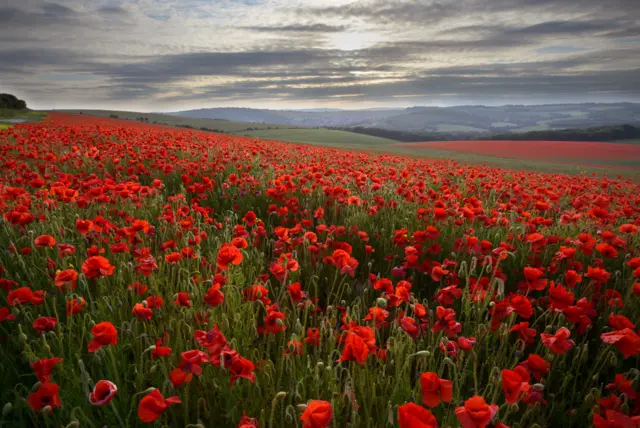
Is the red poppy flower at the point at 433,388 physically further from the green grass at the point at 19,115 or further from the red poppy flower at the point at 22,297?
the green grass at the point at 19,115

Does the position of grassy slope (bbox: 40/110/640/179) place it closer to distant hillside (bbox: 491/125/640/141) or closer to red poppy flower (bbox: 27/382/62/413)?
distant hillside (bbox: 491/125/640/141)

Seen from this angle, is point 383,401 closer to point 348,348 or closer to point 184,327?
point 348,348

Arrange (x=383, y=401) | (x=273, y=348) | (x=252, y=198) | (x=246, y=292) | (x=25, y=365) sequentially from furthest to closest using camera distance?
1. (x=252, y=198)
2. (x=246, y=292)
3. (x=273, y=348)
4. (x=25, y=365)
5. (x=383, y=401)

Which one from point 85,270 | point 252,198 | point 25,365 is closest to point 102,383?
point 85,270

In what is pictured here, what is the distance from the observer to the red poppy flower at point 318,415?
1233 mm

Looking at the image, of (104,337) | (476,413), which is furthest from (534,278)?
(104,337)

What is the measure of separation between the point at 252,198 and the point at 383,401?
15.5 ft

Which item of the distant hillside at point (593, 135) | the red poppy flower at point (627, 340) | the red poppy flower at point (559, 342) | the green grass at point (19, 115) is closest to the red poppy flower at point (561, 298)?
the red poppy flower at point (627, 340)

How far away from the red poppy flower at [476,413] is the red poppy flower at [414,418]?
9cm

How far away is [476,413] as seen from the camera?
1.21 metres

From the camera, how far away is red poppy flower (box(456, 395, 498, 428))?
1199 millimetres

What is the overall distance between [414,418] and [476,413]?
18 cm

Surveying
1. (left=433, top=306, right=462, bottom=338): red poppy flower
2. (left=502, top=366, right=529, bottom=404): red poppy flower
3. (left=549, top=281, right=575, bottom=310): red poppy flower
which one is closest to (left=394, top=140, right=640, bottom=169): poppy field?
(left=549, top=281, right=575, bottom=310): red poppy flower

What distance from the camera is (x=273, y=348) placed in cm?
266
